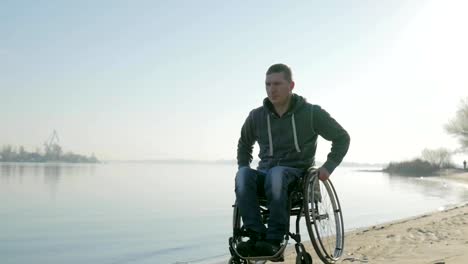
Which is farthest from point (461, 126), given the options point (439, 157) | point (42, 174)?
point (42, 174)

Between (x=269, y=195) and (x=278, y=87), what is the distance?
0.64 m

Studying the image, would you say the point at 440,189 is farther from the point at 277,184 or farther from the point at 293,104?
the point at 277,184

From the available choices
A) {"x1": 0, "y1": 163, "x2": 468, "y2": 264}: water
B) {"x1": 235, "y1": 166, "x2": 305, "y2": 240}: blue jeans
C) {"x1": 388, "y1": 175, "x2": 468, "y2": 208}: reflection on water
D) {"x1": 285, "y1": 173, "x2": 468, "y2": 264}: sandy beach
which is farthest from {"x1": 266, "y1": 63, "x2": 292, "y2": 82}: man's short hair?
{"x1": 388, "y1": 175, "x2": 468, "y2": 208}: reflection on water

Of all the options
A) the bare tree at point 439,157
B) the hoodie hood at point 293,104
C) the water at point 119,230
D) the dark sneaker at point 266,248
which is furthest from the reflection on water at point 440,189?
the bare tree at point 439,157

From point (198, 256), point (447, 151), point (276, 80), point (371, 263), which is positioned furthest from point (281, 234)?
point (447, 151)

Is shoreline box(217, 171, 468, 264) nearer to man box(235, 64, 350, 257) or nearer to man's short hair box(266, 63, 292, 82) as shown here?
man box(235, 64, 350, 257)

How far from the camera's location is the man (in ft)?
8.51

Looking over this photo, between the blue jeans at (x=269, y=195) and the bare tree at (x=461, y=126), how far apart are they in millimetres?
40163

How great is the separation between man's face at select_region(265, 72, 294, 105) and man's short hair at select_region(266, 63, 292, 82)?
2 centimetres

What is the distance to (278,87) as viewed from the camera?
276 centimetres

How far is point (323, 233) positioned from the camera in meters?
2.99

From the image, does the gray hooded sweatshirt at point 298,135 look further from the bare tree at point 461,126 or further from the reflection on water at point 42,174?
the bare tree at point 461,126

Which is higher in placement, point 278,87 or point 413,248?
point 278,87

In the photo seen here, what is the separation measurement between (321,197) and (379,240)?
102 inches
